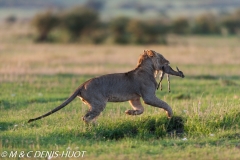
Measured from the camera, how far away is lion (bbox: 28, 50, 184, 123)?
1031cm

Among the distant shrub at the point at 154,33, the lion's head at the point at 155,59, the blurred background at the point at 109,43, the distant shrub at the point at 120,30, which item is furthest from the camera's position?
the distant shrub at the point at 120,30

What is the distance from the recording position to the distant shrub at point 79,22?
46.4m

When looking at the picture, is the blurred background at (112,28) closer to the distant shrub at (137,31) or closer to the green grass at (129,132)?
the distant shrub at (137,31)

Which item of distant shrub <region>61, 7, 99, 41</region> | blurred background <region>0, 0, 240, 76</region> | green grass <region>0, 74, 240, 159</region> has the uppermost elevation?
distant shrub <region>61, 7, 99, 41</region>

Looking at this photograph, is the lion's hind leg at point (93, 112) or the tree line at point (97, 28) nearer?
the lion's hind leg at point (93, 112)

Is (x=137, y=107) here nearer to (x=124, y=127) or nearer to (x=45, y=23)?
(x=124, y=127)

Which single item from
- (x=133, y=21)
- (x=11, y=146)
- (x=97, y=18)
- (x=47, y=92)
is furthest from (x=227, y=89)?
(x=97, y=18)

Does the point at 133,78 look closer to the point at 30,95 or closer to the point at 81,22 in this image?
the point at 30,95

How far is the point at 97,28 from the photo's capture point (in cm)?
4756

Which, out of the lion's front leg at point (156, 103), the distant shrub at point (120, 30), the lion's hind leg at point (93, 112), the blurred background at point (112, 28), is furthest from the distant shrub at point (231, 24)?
the lion's hind leg at point (93, 112)

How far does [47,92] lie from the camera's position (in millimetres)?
15734

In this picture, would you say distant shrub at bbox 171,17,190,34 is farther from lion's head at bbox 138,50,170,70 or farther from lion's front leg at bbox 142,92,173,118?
lion's front leg at bbox 142,92,173,118

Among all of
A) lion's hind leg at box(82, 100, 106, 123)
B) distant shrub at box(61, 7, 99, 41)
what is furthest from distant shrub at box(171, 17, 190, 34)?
lion's hind leg at box(82, 100, 106, 123)

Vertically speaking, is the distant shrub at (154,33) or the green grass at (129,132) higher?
the distant shrub at (154,33)
